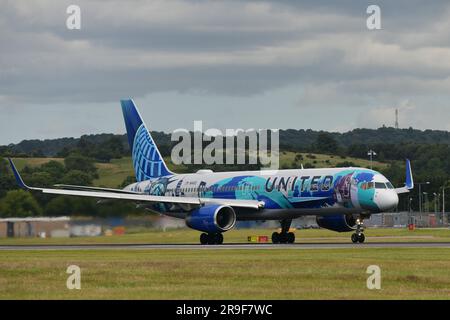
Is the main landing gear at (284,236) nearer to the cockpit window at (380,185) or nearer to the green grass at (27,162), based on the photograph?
the cockpit window at (380,185)

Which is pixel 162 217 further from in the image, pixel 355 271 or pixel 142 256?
pixel 355 271

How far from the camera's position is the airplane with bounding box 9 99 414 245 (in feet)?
227

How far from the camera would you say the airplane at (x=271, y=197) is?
69250mm

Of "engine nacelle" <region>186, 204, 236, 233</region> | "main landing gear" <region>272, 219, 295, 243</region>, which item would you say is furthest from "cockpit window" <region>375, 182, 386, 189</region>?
"engine nacelle" <region>186, 204, 236, 233</region>

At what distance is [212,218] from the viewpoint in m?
71.8

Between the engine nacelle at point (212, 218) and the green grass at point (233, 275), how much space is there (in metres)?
16.6

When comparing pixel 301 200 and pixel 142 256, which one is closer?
pixel 142 256

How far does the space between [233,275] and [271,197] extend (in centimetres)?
3487

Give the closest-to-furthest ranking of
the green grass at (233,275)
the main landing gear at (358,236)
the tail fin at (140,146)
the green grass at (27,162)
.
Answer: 1. the green grass at (233,275)
2. the main landing gear at (358,236)
3. the tail fin at (140,146)
4. the green grass at (27,162)

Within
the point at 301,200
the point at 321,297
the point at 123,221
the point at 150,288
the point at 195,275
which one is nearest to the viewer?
the point at 321,297

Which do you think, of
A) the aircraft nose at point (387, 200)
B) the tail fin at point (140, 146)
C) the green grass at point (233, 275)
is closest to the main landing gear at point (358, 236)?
the aircraft nose at point (387, 200)
